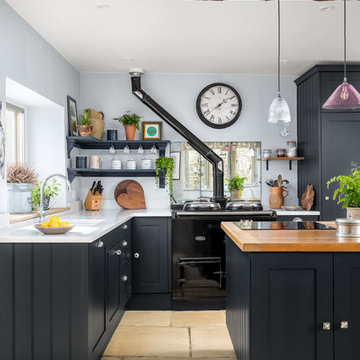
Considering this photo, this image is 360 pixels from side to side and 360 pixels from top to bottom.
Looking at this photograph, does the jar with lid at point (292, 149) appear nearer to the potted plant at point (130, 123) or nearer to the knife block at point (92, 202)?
the potted plant at point (130, 123)

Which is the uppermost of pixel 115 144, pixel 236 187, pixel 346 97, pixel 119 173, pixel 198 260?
pixel 346 97

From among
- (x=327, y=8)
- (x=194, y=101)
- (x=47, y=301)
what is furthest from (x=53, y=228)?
(x=194, y=101)

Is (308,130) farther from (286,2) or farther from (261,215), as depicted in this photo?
(286,2)

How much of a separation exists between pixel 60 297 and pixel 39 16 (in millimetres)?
2053

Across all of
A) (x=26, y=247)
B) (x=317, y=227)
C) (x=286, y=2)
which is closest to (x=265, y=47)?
(x=286, y=2)

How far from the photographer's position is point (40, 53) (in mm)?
3521

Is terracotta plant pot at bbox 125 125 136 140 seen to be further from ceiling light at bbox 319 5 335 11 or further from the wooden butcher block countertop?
the wooden butcher block countertop

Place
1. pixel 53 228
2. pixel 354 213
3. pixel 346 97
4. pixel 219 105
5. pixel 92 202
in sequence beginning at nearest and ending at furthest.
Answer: pixel 354 213
pixel 53 228
pixel 346 97
pixel 92 202
pixel 219 105

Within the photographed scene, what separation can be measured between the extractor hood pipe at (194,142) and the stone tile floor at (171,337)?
1.34 m

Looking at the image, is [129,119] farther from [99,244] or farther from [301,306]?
[301,306]

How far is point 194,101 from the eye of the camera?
16.1ft

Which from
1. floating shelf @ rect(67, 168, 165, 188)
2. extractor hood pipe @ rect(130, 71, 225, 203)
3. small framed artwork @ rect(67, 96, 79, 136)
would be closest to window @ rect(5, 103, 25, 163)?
small framed artwork @ rect(67, 96, 79, 136)

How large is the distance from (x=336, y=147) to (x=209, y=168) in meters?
1.40

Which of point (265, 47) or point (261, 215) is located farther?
point (261, 215)
